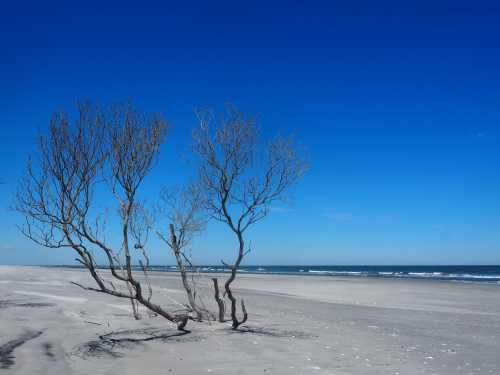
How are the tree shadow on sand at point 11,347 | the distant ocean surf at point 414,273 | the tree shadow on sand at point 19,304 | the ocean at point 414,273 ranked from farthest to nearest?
1. the ocean at point 414,273
2. the distant ocean surf at point 414,273
3. the tree shadow on sand at point 19,304
4. the tree shadow on sand at point 11,347

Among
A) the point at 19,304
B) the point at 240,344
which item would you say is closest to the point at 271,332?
the point at 240,344

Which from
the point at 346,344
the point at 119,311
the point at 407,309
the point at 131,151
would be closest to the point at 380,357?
the point at 346,344

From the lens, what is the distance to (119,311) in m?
15.3

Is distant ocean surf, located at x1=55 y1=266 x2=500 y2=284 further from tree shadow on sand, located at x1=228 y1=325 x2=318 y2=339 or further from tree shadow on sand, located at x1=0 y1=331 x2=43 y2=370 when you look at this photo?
tree shadow on sand, located at x1=0 y1=331 x2=43 y2=370

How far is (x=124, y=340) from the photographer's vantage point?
1020cm

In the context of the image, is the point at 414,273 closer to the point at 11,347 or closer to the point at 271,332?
the point at 271,332

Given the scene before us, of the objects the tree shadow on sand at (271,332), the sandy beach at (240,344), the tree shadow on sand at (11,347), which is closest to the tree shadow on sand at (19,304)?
the sandy beach at (240,344)

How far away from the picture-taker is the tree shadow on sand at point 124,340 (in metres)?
8.93

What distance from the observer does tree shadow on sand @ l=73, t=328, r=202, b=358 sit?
893 centimetres

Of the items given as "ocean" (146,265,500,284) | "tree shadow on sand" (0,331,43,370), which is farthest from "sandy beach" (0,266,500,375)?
"ocean" (146,265,500,284)

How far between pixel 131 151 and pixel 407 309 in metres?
15.0

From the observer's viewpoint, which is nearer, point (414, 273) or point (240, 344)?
point (240, 344)

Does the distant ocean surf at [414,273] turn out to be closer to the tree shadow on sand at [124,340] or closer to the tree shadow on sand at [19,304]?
the tree shadow on sand at [19,304]

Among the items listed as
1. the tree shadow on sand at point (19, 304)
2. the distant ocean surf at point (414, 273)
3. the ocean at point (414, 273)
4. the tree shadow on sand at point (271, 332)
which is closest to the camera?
the tree shadow on sand at point (271, 332)
